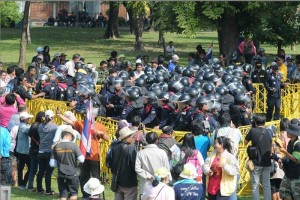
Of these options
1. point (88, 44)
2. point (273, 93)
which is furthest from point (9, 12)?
point (273, 93)

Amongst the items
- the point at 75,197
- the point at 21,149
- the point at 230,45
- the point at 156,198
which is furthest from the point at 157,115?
the point at 230,45

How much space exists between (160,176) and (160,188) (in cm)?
17

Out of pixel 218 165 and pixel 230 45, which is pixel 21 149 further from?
pixel 230 45

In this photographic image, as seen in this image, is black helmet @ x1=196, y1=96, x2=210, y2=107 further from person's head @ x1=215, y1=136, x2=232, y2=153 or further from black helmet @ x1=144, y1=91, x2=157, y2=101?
person's head @ x1=215, y1=136, x2=232, y2=153

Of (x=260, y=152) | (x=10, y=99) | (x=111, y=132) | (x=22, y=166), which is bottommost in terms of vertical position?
(x=22, y=166)

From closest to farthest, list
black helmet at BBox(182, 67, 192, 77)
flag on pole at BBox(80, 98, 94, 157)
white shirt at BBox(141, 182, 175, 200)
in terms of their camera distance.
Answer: white shirt at BBox(141, 182, 175, 200), flag on pole at BBox(80, 98, 94, 157), black helmet at BBox(182, 67, 192, 77)

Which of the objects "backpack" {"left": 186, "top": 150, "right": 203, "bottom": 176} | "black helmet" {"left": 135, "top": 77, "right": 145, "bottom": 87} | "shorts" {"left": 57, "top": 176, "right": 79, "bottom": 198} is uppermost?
"black helmet" {"left": 135, "top": 77, "right": 145, "bottom": 87}

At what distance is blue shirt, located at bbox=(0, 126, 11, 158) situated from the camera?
651 inches

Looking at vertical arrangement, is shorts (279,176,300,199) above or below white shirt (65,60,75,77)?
below

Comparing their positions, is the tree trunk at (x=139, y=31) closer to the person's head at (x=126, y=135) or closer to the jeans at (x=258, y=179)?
the jeans at (x=258, y=179)

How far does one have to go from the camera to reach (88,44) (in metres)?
51.6

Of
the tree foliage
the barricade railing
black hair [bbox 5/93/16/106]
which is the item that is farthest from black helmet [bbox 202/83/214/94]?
the tree foliage

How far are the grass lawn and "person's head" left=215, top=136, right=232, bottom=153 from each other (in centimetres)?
2643

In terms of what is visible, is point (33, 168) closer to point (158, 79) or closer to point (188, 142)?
point (188, 142)
